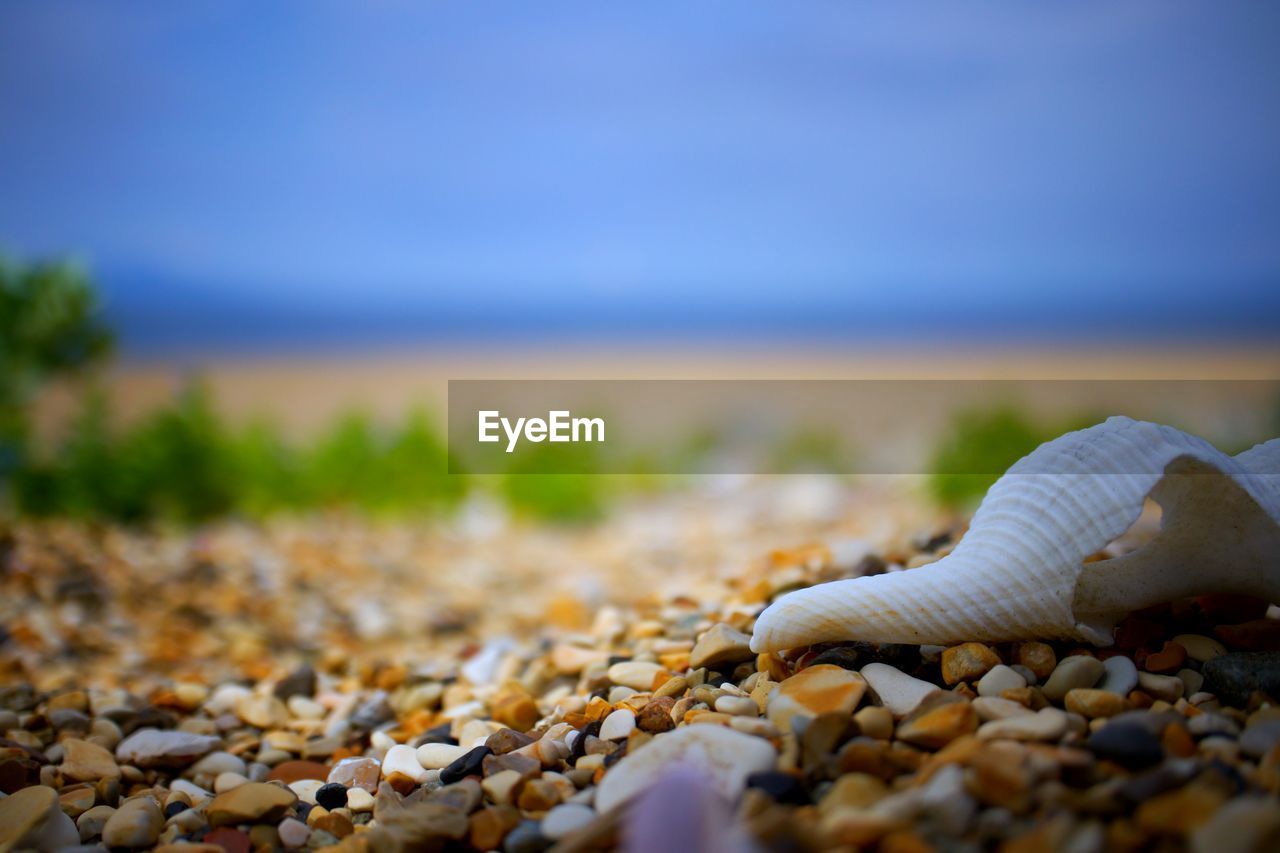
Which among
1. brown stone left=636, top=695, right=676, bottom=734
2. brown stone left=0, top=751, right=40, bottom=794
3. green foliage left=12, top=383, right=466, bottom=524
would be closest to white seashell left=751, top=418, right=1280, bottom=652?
brown stone left=636, top=695, right=676, bottom=734

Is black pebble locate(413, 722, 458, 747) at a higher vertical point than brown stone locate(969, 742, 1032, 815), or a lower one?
lower

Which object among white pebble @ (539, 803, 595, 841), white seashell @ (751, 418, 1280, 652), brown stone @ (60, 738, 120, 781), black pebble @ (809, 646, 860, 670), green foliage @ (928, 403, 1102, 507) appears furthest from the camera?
green foliage @ (928, 403, 1102, 507)

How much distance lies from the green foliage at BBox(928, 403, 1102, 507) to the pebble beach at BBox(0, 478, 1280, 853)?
2.77 metres

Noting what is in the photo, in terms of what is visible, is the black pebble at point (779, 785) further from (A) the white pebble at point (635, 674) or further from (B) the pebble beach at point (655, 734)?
(A) the white pebble at point (635, 674)

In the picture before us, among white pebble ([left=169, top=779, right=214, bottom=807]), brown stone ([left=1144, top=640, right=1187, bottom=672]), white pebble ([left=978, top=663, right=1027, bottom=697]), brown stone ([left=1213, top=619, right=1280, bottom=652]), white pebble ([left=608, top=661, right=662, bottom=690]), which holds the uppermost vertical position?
brown stone ([left=1213, top=619, right=1280, bottom=652])

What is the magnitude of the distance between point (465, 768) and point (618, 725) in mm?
372

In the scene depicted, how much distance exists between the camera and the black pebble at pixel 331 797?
240 centimetres

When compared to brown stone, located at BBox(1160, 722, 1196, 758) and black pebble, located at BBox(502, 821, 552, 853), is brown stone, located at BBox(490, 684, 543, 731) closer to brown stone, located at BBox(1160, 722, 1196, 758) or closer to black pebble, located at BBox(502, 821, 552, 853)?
black pebble, located at BBox(502, 821, 552, 853)

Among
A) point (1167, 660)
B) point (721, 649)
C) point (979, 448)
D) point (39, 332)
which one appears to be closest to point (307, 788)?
point (721, 649)

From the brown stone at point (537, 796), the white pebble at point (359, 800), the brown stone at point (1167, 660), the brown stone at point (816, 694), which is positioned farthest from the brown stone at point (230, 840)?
the brown stone at point (1167, 660)

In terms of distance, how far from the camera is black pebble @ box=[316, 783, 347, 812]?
2.40 metres

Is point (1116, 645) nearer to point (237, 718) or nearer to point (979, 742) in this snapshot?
point (979, 742)

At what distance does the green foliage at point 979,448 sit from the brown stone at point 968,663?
4.06m

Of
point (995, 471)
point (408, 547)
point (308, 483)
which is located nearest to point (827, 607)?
point (995, 471)
